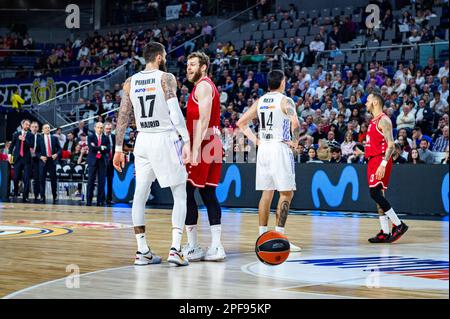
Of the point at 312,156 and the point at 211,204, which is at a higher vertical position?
the point at 312,156

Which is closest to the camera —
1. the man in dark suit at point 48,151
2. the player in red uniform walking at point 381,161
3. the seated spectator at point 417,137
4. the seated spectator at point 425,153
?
the player in red uniform walking at point 381,161

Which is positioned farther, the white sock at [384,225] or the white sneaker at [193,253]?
the white sock at [384,225]

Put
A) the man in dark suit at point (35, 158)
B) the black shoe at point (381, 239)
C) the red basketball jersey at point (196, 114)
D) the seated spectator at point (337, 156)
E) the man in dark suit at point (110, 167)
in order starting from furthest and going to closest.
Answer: the man in dark suit at point (35, 158), the man in dark suit at point (110, 167), the seated spectator at point (337, 156), the black shoe at point (381, 239), the red basketball jersey at point (196, 114)

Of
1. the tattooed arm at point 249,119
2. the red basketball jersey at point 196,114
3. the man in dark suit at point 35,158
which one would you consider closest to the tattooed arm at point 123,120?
the red basketball jersey at point 196,114

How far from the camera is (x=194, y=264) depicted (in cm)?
831

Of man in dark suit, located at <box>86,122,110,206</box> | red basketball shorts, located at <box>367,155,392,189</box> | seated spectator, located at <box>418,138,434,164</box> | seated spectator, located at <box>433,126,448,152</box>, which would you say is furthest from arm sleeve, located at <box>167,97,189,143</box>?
man in dark suit, located at <box>86,122,110,206</box>

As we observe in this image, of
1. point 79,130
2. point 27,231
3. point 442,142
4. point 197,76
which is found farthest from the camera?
point 79,130

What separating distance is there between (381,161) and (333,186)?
702 centimetres

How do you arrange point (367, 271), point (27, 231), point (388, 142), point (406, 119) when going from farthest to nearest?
point (406, 119) < point (27, 231) < point (388, 142) < point (367, 271)

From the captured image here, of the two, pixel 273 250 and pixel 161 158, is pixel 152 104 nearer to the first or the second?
pixel 161 158

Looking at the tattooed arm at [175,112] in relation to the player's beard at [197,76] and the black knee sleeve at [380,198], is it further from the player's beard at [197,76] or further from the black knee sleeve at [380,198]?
the black knee sleeve at [380,198]

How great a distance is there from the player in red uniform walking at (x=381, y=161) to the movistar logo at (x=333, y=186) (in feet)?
21.0

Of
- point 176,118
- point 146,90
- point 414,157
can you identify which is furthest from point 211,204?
point 414,157

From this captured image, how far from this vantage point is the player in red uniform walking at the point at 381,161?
11.1 meters
